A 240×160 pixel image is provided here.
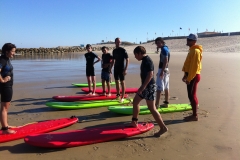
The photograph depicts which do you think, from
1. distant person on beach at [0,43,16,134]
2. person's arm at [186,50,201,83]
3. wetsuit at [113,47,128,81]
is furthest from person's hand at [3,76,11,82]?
person's arm at [186,50,201,83]

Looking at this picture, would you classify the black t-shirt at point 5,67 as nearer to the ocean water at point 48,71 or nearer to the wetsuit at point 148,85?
the wetsuit at point 148,85

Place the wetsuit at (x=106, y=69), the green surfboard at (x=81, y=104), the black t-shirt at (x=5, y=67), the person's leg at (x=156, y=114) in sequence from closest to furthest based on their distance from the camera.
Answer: the black t-shirt at (x=5, y=67) < the person's leg at (x=156, y=114) < the green surfboard at (x=81, y=104) < the wetsuit at (x=106, y=69)

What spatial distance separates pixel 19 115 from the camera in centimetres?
577

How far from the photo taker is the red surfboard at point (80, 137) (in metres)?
3.73

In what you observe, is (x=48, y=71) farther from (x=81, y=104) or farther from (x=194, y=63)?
(x=194, y=63)

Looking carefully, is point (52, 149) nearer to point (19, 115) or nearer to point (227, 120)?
point (19, 115)

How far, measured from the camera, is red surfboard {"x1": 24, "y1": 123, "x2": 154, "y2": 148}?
12.2ft

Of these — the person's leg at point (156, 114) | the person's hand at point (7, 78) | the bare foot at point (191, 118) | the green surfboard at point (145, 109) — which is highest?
the person's hand at point (7, 78)

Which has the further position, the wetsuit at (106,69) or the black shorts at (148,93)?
the wetsuit at (106,69)

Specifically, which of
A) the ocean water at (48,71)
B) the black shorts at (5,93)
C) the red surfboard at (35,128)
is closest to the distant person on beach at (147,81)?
the red surfboard at (35,128)

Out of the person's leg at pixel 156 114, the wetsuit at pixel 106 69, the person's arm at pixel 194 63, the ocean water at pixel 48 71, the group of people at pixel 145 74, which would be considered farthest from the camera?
the ocean water at pixel 48 71

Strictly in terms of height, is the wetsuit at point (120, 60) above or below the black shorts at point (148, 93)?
above

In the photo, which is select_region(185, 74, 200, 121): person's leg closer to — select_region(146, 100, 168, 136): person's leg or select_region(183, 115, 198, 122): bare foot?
select_region(183, 115, 198, 122): bare foot

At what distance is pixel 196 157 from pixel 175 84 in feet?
21.6
